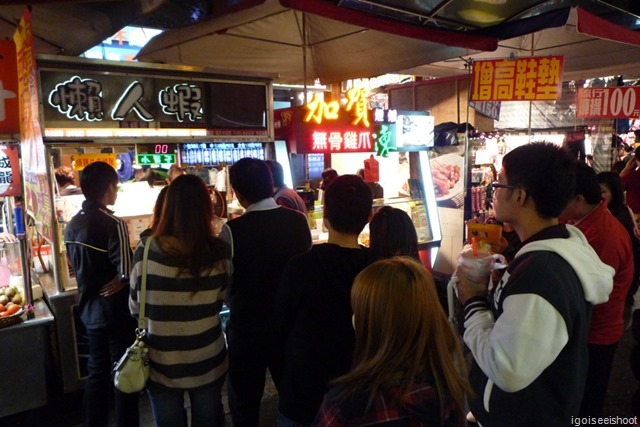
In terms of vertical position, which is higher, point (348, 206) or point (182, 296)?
point (348, 206)

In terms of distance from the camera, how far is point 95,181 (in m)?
3.13

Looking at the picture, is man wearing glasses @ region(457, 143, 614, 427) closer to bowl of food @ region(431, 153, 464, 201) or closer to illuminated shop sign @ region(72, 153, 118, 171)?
illuminated shop sign @ region(72, 153, 118, 171)

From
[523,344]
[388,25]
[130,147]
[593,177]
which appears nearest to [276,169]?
[130,147]

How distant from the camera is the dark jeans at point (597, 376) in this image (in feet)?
8.64

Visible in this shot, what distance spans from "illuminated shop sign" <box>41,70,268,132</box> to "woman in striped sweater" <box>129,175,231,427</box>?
4.94 ft

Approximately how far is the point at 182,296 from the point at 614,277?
2.48 m

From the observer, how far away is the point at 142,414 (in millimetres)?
3672

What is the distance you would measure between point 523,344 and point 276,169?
3.13 metres

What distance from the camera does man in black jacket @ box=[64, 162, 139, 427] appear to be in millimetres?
3111

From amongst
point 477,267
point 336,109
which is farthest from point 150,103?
point 477,267

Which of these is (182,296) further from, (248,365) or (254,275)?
(248,365)

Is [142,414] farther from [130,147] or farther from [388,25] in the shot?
[388,25]

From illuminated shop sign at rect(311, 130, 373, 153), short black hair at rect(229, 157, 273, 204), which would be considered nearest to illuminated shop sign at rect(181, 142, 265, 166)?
illuminated shop sign at rect(311, 130, 373, 153)

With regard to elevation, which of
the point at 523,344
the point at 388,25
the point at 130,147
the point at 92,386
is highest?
the point at 388,25
